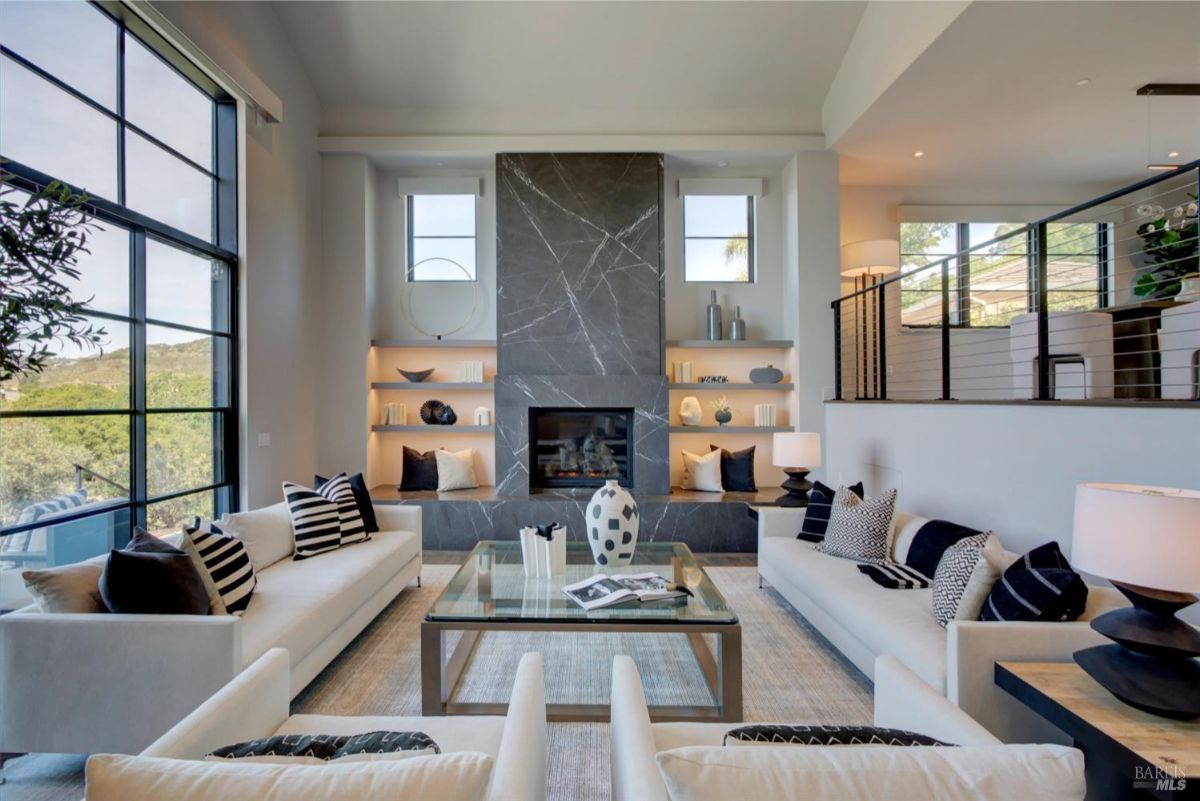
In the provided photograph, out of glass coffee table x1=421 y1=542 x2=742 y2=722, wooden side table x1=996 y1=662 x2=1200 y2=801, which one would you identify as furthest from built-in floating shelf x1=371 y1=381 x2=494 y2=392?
wooden side table x1=996 y1=662 x2=1200 y2=801

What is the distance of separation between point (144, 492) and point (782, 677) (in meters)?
3.50

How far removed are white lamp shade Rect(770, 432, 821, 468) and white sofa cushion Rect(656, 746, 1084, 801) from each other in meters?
3.57

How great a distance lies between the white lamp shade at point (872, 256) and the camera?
5.36 m

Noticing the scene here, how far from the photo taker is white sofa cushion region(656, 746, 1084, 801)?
841mm

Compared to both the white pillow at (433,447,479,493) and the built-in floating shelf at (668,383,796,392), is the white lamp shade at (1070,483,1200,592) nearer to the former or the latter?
the built-in floating shelf at (668,383,796,392)

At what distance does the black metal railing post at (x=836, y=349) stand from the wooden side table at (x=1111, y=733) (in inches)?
152

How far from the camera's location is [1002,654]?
1.76 m

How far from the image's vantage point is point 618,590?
2547 mm

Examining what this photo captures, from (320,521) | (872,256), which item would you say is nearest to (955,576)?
(320,521)

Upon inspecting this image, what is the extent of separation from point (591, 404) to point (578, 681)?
300 centimetres

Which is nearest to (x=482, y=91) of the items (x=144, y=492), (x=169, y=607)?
(x=144, y=492)

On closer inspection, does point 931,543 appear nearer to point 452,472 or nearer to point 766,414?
point 766,414

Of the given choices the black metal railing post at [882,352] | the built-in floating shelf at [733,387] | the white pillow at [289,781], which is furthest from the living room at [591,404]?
the black metal railing post at [882,352]

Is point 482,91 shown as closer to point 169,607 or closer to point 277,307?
point 277,307
